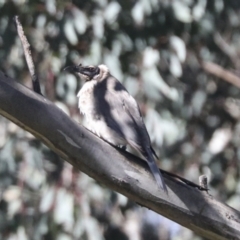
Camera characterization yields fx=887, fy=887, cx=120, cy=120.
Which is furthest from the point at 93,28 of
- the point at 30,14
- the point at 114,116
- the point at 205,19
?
the point at 114,116

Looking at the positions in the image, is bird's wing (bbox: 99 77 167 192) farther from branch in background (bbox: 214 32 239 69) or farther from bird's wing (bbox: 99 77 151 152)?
branch in background (bbox: 214 32 239 69)

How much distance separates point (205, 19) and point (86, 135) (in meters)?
3.41

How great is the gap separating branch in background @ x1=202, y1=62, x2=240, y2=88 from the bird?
2.69 metres

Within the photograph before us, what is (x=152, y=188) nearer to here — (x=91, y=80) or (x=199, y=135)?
(x=91, y=80)

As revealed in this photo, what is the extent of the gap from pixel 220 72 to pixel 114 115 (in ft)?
10.7

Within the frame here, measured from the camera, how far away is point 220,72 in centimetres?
760

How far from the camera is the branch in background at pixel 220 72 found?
24.9ft

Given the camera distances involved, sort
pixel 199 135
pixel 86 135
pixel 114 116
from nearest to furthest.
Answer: pixel 86 135 → pixel 114 116 → pixel 199 135

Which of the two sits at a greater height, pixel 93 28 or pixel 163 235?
pixel 93 28

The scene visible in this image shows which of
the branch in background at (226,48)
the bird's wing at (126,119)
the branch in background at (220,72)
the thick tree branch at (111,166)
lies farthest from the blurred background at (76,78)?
the thick tree branch at (111,166)

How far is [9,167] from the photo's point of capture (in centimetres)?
604

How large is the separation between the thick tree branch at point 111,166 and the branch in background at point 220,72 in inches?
165

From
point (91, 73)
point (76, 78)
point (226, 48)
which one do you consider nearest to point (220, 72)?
point (226, 48)

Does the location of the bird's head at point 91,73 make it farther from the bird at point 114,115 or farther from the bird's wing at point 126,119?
the bird's wing at point 126,119
